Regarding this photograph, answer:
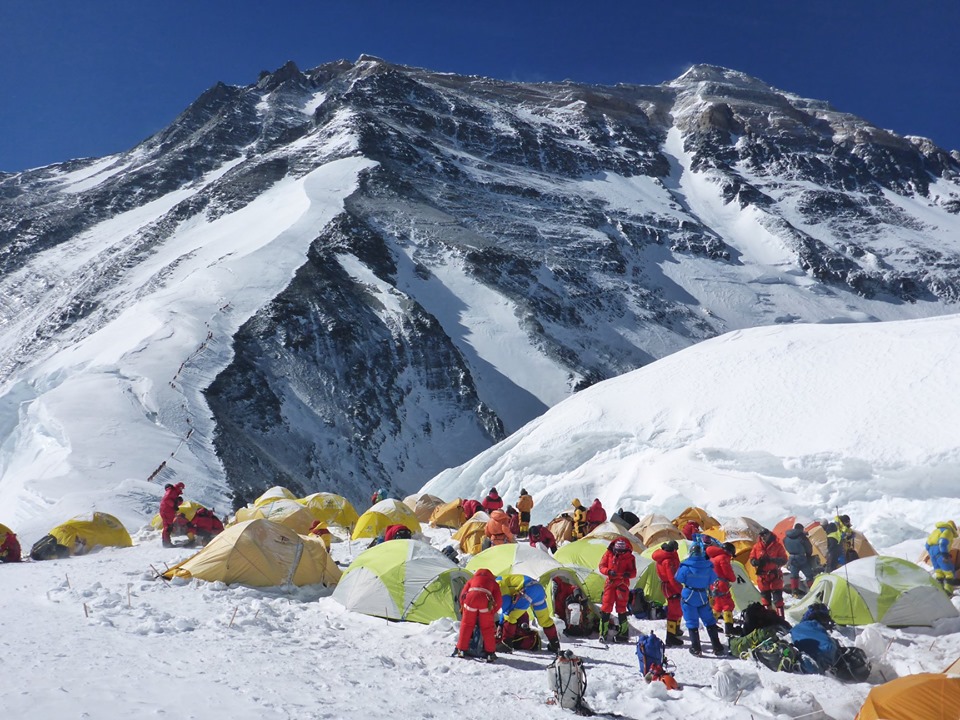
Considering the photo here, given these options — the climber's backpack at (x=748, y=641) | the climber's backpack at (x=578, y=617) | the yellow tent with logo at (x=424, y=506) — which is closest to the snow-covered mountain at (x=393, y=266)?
the yellow tent with logo at (x=424, y=506)

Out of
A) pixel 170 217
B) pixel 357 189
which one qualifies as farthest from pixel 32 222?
pixel 357 189

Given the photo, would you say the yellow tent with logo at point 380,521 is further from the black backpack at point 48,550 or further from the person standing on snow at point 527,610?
the person standing on snow at point 527,610

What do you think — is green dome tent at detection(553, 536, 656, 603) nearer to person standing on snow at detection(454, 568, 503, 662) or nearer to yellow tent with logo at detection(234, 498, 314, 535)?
person standing on snow at detection(454, 568, 503, 662)

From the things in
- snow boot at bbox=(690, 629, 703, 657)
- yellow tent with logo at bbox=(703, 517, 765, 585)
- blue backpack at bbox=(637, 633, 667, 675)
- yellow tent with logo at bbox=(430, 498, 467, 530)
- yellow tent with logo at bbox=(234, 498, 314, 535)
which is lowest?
yellow tent with logo at bbox=(430, 498, 467, 530)

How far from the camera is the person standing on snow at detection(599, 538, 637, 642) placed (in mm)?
10945

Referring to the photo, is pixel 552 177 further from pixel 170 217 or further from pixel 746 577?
pixel 746 577

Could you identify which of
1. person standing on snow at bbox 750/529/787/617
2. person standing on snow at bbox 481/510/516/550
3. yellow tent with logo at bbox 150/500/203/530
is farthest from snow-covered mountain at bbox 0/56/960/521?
person standing on snow at bbox 750/529/787/617

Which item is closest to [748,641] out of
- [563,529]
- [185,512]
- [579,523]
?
[579,523]

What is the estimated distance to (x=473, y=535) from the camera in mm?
18656

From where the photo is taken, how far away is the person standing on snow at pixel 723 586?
1061 centimetres

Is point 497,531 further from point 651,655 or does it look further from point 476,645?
point 651,655

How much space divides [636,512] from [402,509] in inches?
289

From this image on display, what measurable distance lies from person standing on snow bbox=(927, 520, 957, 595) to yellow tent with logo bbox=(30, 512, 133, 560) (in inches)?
693

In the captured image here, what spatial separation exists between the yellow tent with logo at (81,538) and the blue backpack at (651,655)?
13529mm
